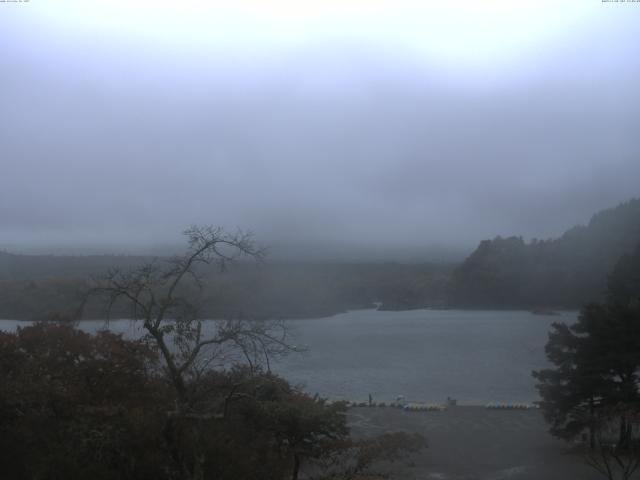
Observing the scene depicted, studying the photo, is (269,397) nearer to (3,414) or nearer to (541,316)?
(3,414)

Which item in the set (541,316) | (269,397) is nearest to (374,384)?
(269,397)

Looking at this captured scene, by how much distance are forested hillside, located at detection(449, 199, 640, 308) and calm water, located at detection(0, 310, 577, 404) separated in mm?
2846

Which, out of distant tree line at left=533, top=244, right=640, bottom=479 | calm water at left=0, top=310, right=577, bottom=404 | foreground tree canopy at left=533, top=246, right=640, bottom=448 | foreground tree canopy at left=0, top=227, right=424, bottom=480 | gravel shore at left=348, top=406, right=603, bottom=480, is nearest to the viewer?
foreground tree canopy at left=0, top=227, right=424, bottom=480

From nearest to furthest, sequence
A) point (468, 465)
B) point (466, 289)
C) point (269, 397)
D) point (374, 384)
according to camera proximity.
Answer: point (269, 397) → point (468, 465) → point (374, 384) → point (466, 289)

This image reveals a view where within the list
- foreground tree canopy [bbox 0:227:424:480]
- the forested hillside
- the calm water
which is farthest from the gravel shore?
the forested hillside

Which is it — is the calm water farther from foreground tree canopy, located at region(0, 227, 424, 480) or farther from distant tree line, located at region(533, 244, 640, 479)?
foreground tree canopy, located at region(0, 227, 424, 480)

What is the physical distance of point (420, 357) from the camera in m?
36.1

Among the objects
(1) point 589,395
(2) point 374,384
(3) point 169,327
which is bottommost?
(2) point 374,384

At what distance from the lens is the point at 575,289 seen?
1984 inches

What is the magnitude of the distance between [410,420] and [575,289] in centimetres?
3351

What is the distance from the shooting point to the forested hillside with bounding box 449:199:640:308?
4778 centimetres

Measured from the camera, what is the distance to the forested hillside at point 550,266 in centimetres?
4778

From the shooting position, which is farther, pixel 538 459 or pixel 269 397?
pixel 538 459

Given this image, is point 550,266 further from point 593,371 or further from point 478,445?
point 478,445
